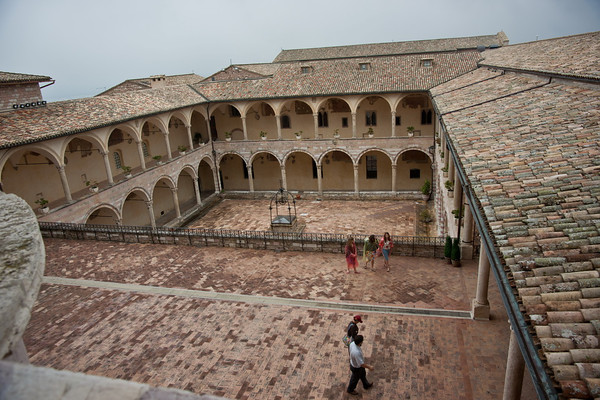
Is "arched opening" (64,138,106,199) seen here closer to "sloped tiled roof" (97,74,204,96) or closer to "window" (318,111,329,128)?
"sloped tiled roof" (97,74,204,96)

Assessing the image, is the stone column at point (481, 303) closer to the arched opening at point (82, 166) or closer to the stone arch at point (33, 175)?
the stone arch at point (33, 175)

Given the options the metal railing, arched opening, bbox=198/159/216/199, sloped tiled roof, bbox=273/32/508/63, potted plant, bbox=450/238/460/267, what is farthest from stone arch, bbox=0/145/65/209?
sloped tiled roof, bbox=273/32/508/63

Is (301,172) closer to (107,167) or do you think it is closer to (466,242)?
(107,167)

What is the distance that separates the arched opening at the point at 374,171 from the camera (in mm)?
32219

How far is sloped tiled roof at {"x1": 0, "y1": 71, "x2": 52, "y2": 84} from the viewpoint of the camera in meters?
20.7

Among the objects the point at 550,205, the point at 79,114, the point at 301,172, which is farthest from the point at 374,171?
the point at 550,205

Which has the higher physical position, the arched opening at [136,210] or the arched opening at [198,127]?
the arched opening at [198,127]

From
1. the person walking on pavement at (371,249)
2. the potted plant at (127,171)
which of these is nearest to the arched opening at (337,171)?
the potted plant at (127,171)

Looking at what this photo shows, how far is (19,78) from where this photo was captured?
21.3 m

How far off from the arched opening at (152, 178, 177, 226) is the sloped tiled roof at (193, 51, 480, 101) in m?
7.22

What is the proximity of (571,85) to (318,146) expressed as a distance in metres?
20.5

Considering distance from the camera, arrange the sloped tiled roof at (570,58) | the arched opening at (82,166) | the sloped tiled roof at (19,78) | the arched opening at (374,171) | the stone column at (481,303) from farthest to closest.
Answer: the arched opening at (374,171), the arched opening at (82,166), the sloped tiled roof at (19,78), the sloped tiled roof at (570,58), the stone column at (481,303)

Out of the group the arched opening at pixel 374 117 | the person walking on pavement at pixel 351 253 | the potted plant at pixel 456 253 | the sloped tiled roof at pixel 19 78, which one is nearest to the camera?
the person walking on pavement at pixel 351 253

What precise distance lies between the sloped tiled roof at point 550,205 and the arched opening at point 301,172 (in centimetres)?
2111
